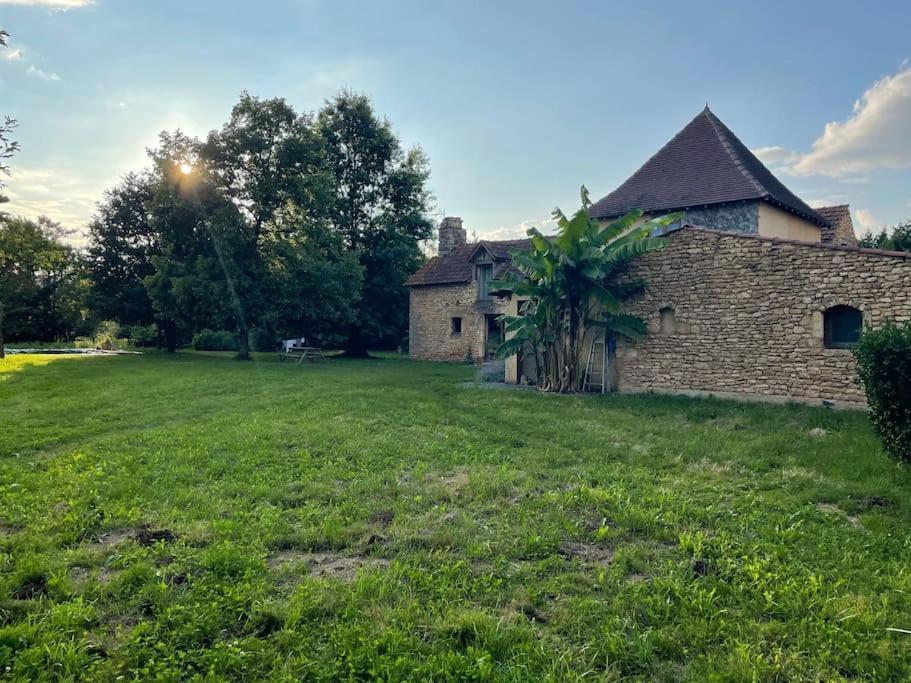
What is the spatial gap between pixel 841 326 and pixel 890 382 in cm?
591

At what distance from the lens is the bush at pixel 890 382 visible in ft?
20.5

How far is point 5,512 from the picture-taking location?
511 centimetres

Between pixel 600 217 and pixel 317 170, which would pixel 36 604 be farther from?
pixel 317 170

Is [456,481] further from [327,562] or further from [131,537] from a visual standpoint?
[131,537]

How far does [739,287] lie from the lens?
12.6 meters

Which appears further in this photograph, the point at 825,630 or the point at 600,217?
the point at 600,217

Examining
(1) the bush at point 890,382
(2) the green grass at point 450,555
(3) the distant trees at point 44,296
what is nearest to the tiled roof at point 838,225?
(2) the green grass at point 450,555

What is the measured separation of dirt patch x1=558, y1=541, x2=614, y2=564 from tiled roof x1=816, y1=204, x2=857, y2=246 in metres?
19.1

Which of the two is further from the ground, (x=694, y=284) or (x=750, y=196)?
(x=750, y=196)

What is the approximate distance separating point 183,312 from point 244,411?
16275 millimetres

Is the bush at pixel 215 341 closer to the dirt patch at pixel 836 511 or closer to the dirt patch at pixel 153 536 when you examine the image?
the dirt patch at pixel 153 536

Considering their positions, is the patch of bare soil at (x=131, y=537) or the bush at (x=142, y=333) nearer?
the patch of bare soil at (x=131, y=537)

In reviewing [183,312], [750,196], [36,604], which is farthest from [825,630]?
[183,312]

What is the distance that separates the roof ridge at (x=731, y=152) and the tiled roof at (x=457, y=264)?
29.0ft
